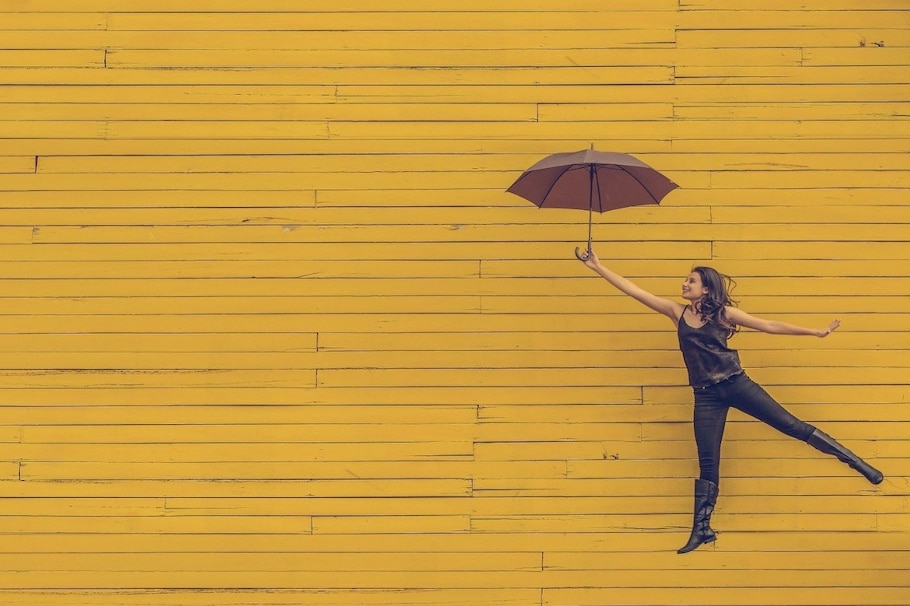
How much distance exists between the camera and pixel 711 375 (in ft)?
21.0

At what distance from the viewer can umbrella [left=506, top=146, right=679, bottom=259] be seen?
20.9 ft

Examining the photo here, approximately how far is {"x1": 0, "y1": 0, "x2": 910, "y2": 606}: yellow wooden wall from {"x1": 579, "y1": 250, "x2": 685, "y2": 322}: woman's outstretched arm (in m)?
0.39

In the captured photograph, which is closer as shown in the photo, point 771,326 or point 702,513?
point 771,326

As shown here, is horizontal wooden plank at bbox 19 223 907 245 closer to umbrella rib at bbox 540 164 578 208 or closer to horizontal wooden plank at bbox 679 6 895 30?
umbrella rib at bbox 540 164 578 208

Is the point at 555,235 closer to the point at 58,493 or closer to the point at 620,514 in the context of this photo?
the point at 620,514

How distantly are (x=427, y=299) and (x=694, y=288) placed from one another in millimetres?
1639

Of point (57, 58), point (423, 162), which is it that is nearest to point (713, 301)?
point (423, 162)

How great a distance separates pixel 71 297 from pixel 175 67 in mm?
1592

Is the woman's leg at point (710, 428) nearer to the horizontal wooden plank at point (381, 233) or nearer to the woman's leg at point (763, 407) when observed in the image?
the woman's leg at point (763, 407)

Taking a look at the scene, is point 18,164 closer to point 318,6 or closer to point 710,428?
point 318,6

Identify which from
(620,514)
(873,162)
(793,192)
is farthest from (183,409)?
(873,162)

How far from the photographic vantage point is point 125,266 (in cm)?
690

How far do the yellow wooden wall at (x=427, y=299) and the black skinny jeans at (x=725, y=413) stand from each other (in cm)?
29

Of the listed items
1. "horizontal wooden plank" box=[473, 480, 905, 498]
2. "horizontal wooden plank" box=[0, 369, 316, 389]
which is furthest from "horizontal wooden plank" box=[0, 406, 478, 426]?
"horizontal wooden plank" box=[473, 480, 905, 498]
